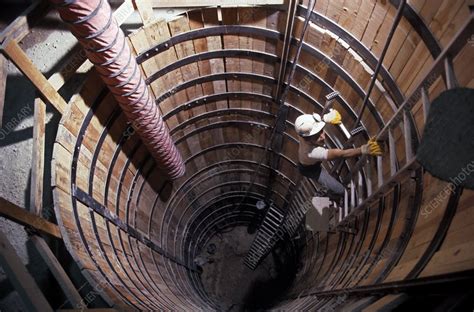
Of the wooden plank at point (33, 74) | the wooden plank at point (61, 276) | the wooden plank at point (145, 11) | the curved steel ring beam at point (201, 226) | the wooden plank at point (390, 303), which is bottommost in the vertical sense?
the wooden plank at point (390, 303)

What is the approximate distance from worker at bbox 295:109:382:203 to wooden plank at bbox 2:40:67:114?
3534 millimetres

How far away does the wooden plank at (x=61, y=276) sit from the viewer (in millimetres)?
3793

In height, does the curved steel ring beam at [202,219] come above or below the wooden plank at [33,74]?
below

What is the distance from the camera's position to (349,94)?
5.76 meters

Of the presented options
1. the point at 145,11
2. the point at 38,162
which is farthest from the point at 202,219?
the point at 145,11

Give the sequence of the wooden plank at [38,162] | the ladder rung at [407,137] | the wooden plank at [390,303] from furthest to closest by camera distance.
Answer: the wooden plank at [38,162]
the ladder rung at [407,137]
the wooden plank at [390,303]

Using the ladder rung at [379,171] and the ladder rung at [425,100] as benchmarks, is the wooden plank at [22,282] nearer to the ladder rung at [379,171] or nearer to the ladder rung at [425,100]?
the ladder rung at [379,171]

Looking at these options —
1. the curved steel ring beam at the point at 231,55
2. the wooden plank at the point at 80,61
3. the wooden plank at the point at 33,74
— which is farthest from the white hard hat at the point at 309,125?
the wooden plank at the point at 33,74

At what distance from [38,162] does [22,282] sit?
5.97 ft

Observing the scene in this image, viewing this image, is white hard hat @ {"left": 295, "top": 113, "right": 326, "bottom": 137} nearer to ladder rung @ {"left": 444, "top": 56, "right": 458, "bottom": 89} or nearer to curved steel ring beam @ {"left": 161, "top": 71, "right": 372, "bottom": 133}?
curved steel ring beam @ {"left": 161, "top": 71, "right": 372, "bottom": 133}

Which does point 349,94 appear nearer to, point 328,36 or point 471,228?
point 328,36

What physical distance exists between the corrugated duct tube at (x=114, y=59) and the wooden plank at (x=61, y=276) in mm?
2312

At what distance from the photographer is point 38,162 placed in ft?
15.0

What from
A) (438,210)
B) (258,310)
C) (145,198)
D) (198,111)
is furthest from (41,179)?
(258,310)
